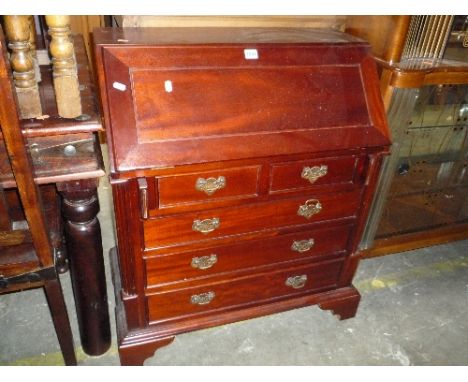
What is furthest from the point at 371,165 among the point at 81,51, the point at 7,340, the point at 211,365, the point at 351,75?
the point at 7,340

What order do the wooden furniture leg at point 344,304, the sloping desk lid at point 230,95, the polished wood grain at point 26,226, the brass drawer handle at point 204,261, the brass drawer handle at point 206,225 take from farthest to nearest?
the wooden furniture leg at point 344,304 < the brass drawer handle at point 204,261 < the brass drawer handle at point 206,225 < the sloping desk lid at point 230,95 < the polished wood grain at point 26,226

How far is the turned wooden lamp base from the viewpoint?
1830 mm

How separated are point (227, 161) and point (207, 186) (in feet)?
0.41

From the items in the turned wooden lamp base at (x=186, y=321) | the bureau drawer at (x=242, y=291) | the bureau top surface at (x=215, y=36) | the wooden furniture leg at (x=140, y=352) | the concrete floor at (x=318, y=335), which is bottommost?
the concrete floor at (x=318, y=335)

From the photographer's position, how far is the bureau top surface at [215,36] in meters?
1.45

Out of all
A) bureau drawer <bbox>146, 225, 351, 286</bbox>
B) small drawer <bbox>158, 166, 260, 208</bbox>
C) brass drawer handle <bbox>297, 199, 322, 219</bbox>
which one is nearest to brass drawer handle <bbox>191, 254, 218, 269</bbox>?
bureau drawer <bbox>146, 225, 351, 286</bbox>

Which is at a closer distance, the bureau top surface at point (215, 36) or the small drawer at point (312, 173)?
the bureau top surface at point (215, 36)

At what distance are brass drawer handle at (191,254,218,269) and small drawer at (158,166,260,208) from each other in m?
0.31

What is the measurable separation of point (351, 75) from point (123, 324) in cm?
151

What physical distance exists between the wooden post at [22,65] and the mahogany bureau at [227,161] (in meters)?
0.22

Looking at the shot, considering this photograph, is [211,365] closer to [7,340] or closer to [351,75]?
[7,340]

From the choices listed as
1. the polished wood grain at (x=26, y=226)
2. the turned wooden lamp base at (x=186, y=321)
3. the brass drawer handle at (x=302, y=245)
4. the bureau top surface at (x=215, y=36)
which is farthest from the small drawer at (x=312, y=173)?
the polished wood grain at (x=26, y=226)

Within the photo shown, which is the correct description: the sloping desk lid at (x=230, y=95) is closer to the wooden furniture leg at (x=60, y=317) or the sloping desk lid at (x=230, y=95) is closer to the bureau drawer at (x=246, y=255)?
the bureau drawer at (x=246, y=255)

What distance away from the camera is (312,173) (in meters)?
1.60
